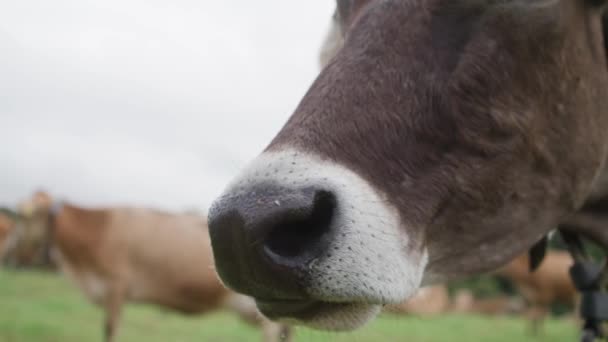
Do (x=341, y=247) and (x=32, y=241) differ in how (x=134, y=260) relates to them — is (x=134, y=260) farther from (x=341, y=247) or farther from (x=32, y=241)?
(x=341, y=247)

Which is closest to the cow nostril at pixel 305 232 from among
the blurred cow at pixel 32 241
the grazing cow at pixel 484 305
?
the blurred cow at pixel 32 241

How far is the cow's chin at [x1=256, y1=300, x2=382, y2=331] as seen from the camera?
1420 mm

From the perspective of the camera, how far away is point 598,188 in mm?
2098

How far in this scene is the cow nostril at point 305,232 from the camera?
1.28 meters

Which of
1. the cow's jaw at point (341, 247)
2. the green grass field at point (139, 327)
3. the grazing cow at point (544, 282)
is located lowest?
the grazing cow at point (544, 282)

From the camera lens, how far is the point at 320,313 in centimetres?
144

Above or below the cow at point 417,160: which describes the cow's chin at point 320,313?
below

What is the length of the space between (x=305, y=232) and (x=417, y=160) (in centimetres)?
37

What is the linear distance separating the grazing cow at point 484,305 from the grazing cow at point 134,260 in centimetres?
1808

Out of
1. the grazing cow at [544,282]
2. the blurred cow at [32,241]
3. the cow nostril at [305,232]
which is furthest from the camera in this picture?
the grazing cow at [544,282]

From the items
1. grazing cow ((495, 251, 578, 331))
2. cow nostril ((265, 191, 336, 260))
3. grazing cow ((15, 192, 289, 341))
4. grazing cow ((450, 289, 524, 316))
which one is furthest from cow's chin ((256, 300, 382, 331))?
grazing cow ((450, 289, 524, 316))

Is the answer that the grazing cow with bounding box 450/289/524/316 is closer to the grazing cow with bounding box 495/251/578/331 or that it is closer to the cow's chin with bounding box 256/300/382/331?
the grazing cow with bounding box 495/251/578/331

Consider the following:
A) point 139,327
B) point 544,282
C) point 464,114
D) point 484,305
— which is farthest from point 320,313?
point 484,305

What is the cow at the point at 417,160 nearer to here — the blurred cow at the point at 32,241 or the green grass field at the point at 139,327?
the green grass field at the point at 139,327
